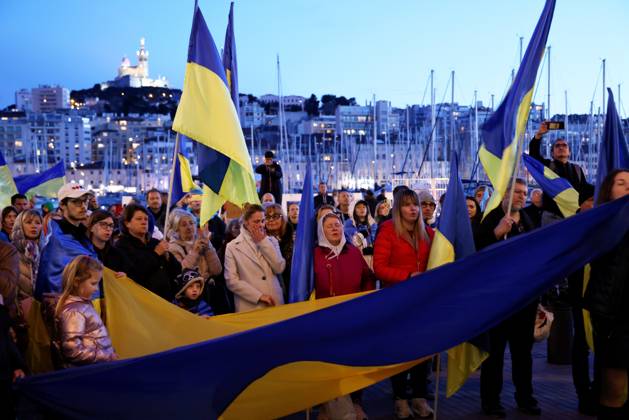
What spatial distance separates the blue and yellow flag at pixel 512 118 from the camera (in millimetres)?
7262

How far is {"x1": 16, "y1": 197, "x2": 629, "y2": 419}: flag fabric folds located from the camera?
17.2 ft

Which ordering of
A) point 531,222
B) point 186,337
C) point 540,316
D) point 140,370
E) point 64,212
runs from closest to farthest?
1. point 140,370
2. point 186,337
3. point 64,212
4. point 540,316
5. point 531,222

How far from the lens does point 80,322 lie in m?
5.72

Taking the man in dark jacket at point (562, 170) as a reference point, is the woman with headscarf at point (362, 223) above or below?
below

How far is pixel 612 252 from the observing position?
5.60 meters

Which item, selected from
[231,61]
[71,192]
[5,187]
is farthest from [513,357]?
[5,187]

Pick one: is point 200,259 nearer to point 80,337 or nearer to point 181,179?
point 181,179

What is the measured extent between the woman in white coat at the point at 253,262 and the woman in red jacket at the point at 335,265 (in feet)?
2.27

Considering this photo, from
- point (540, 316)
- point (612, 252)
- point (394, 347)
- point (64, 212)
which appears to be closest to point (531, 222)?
point (540, 316)

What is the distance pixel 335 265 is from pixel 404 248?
25.1 inches

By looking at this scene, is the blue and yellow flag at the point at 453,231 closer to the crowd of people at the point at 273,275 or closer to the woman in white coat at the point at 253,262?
the crowd of people at the point at 273,275

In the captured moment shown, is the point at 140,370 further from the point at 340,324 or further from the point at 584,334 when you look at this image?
the point at 584,334

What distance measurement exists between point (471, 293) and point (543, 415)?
2551 millimetres

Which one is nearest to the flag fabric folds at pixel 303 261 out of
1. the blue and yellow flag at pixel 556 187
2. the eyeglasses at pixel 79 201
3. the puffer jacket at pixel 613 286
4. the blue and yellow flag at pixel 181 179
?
the eyeglasses at pixel 79 201
